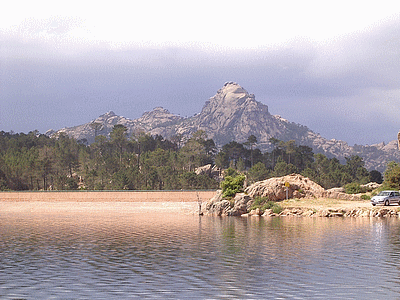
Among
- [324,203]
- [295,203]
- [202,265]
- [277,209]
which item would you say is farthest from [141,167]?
[202,265]

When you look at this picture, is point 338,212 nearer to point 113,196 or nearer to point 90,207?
point 90,207

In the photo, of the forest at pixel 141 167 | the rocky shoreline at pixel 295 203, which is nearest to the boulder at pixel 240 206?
the rocky shoreline at pixel 295 203

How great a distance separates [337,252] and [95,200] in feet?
206

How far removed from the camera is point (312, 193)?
67.2 meters

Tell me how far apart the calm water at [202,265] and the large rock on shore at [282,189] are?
90.5 feet

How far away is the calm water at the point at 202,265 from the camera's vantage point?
1672cm

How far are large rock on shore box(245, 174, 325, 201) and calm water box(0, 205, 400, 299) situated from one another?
27579 mm

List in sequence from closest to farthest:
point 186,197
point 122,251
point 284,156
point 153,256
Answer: point 153,256
point 122,251
point 186,197
point 284,156

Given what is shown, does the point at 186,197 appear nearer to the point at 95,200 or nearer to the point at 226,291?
the point at 95,200

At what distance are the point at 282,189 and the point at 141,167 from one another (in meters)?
82.2

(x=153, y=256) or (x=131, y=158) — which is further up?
(x=131, y=158)

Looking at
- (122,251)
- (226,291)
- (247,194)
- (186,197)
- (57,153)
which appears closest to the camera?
(226,291)

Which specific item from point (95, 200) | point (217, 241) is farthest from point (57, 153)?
point (217, 241)

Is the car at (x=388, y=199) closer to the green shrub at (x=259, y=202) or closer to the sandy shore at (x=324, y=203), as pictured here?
the sandy shore at (x=324, y=203)
